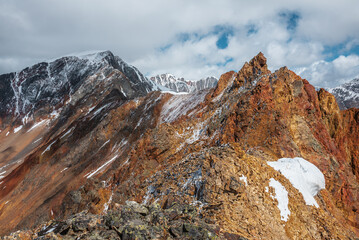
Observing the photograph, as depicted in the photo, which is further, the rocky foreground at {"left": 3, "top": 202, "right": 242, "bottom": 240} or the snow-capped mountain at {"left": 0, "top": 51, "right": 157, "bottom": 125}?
the snow-capped mountain at {"left": 0, "top": 51, "right": 157, "bottom": 125}

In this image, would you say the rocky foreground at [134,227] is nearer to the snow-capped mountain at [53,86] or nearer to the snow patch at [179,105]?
the snow patch at [179,105]

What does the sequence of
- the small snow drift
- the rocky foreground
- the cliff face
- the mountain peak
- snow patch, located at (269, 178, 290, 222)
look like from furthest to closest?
the mountain peak < the small snow drift < snow patch, located at (269, 178, 290, 222) < the cliff face < the rocky foreground

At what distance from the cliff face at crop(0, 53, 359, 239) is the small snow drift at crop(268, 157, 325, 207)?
0.74ft

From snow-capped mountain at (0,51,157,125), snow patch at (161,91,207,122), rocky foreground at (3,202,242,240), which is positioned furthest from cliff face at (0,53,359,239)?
snow-capped mountain at (0,51,157,125)

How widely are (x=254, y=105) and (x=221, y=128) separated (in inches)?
195

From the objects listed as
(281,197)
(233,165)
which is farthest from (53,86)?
(281,197)

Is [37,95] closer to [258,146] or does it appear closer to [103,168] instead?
[103,168]

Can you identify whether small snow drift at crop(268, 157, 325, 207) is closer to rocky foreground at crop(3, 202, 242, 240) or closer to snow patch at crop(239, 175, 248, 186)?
snow patch at crop(239, 175, 248, 186)

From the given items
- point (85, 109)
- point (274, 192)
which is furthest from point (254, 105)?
point (85, 109)

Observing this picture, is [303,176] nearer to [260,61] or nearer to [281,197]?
[281,197]

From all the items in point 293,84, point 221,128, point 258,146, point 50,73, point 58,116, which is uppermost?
point 50,73

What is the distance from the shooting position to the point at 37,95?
188 metres

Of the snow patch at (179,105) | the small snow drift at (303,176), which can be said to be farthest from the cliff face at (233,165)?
the snow patch at (179,105)

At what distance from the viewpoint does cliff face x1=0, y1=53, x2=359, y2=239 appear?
1291cm
